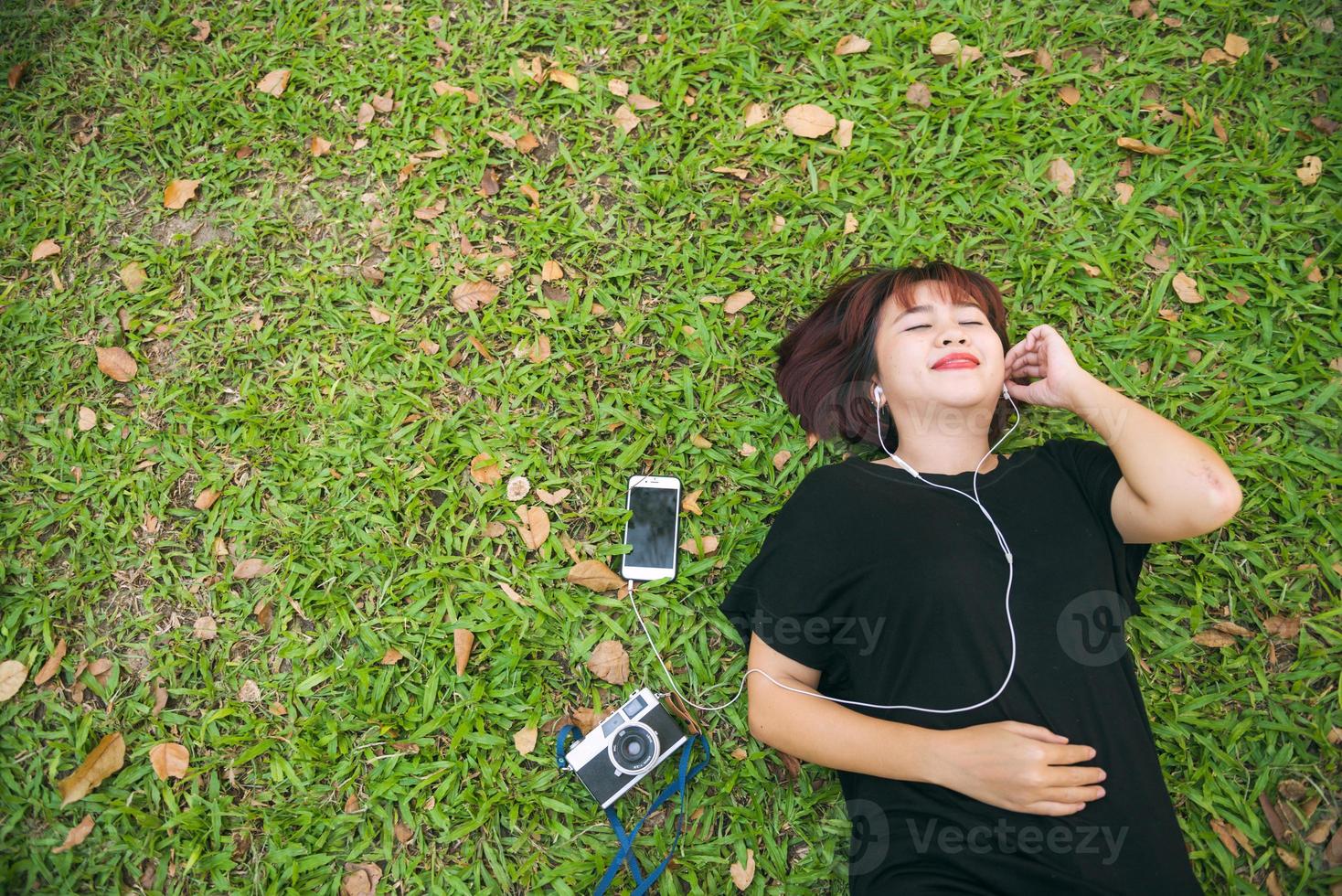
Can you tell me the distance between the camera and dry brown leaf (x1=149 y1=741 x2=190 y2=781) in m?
3.07

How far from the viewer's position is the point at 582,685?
3.21m

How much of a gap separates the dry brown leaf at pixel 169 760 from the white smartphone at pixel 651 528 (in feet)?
6.37

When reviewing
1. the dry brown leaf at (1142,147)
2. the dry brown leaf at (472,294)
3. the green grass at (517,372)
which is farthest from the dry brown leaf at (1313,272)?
the dry brown leaf at (472,294)

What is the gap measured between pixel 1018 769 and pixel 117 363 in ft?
13.6

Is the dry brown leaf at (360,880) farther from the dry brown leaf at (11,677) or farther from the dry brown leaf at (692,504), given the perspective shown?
the dry brown leaf at (692,504)

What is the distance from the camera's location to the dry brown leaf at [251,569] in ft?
10.9

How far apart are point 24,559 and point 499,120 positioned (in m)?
3.00

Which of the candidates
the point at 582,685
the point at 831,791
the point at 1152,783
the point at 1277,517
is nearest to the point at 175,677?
the point at 582,685

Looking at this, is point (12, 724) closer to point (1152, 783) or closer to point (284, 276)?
point (284, 276)

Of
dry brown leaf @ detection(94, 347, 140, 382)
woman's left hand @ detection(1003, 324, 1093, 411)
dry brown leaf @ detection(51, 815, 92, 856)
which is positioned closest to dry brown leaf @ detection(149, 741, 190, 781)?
dry brown leaf @ detection(51, 815, 92, 856)

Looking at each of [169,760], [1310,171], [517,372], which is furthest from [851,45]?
[169,760]

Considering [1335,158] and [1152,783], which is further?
[1335,158]

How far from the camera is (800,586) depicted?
2689 millimetres

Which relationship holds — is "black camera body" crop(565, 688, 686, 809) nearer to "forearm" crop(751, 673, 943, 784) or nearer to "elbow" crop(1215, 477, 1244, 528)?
"forearm" crop(751, 673, 943, 784)
